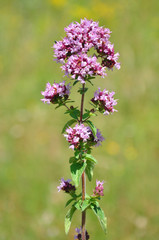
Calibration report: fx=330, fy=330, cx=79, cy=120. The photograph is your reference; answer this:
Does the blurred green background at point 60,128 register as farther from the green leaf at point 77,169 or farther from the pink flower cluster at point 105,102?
the pink flower cluster at point 105,102

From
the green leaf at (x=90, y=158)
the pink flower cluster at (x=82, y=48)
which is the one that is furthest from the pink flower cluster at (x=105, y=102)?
the green leaf at (x=90, y=158)

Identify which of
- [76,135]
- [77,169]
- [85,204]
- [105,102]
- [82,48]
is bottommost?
[85,204]

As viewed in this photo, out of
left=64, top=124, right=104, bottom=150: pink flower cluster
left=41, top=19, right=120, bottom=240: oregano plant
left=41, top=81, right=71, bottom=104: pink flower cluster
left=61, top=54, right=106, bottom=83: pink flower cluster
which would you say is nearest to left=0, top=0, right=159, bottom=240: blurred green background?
left=41, top=19, right=120, bottom=240: oregano plant

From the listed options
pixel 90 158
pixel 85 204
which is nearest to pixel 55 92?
pixel 90 158

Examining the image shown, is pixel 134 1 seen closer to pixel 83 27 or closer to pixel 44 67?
pixel 44 67

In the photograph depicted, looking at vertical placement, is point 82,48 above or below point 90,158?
above

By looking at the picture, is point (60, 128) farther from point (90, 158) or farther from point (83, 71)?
point (83, 71)

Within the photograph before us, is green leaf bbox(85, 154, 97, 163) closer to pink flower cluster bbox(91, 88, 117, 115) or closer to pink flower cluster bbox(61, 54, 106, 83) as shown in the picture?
pink flower cluster bbox(91, 88, 117, 115)
